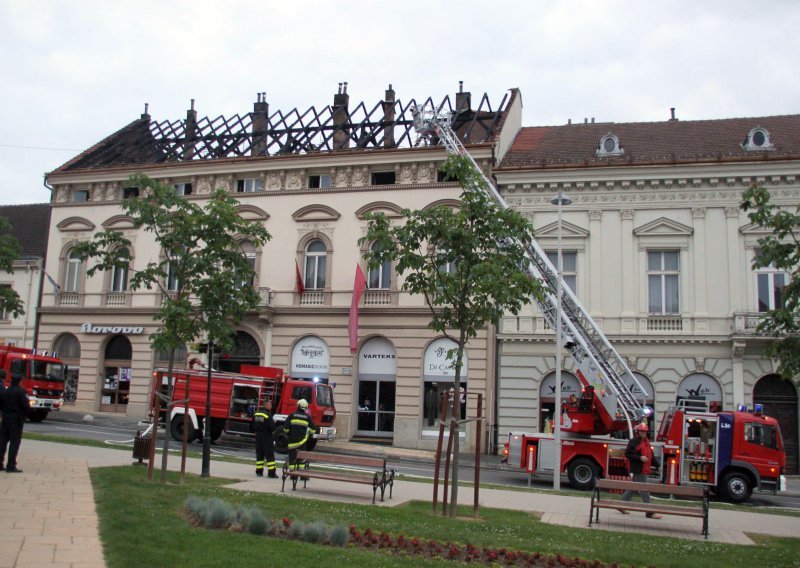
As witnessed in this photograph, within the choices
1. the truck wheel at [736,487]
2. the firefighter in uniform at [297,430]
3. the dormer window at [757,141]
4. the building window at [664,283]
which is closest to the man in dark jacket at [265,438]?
the firefighter in uniform at [297,430]

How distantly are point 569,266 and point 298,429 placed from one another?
17380 mm

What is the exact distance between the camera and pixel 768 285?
28641 millimetres

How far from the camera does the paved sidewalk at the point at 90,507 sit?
8344 millimetres

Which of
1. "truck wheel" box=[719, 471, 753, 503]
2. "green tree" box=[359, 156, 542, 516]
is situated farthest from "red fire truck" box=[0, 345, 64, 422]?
"truck wheel" box=[719, 471, 753, 503]

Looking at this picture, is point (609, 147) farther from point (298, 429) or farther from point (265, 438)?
point (298, 429)

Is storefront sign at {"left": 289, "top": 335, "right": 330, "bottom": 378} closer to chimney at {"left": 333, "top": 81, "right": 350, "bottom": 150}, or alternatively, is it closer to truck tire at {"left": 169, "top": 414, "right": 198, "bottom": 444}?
truck tire at {"left": 169, "top": 414, "right": 198, "bottom": 444}

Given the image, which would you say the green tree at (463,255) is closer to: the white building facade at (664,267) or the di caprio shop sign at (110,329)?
the white building facade at (664,267)

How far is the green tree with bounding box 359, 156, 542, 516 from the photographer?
12.8 meters

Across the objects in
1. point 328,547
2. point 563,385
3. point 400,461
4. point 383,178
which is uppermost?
point 383,178

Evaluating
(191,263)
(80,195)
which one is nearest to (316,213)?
(80,195)

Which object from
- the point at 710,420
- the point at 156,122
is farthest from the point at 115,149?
the point at 710,420

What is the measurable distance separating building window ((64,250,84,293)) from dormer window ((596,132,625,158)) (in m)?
25.1

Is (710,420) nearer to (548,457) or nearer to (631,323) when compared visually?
(548,457)

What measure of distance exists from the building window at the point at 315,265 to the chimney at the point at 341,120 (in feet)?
15.4
